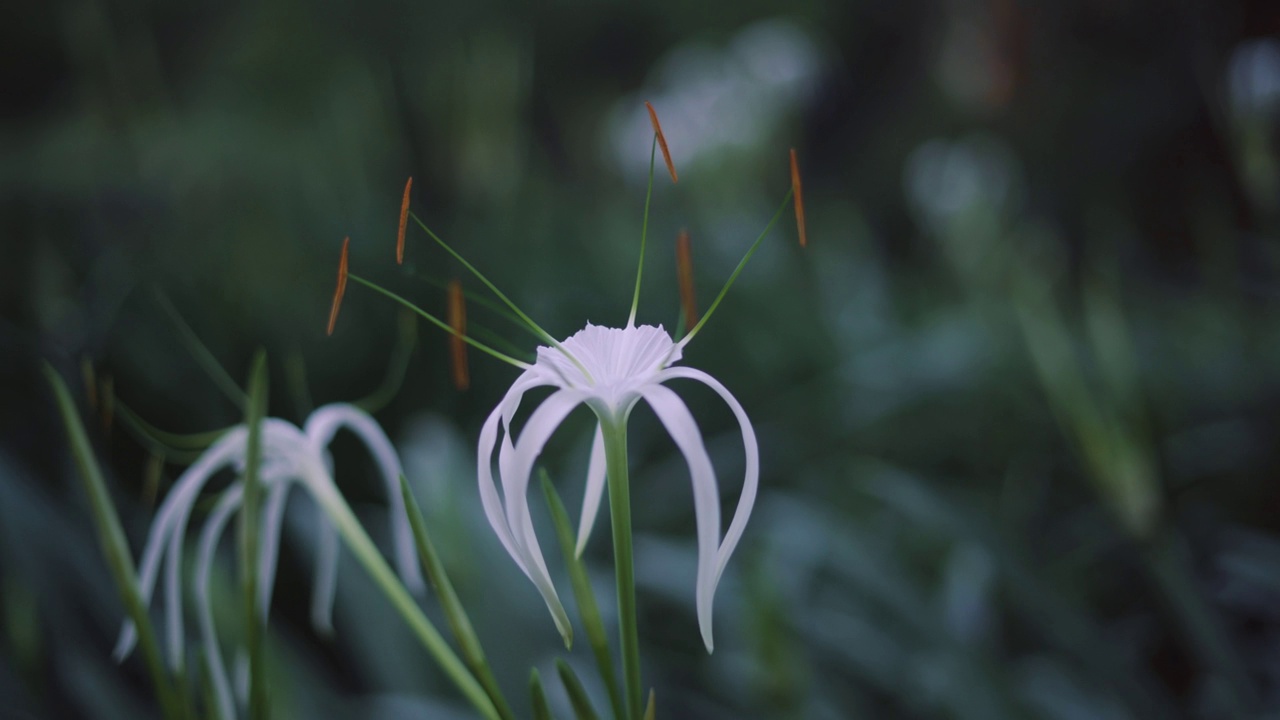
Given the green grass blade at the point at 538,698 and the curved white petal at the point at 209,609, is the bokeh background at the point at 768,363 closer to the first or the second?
the curved white petal at the point at 209,609

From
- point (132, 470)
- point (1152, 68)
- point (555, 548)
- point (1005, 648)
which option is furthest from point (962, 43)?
point (132, 470)

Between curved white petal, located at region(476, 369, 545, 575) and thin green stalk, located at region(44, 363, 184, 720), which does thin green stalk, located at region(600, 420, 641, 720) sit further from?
thin green stalk, located at region(44, 363, 184, 720)

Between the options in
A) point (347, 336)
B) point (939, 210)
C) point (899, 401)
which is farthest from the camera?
point (939, 210)

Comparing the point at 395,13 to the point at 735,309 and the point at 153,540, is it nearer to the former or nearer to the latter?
the point at 735,309

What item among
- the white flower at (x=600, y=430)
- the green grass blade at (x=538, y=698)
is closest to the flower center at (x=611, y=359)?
the white flower at (x=600, y=430)

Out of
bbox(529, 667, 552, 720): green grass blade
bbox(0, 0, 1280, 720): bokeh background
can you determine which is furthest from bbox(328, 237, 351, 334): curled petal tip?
bbox(529, 667, 552, 720): green grass blade
